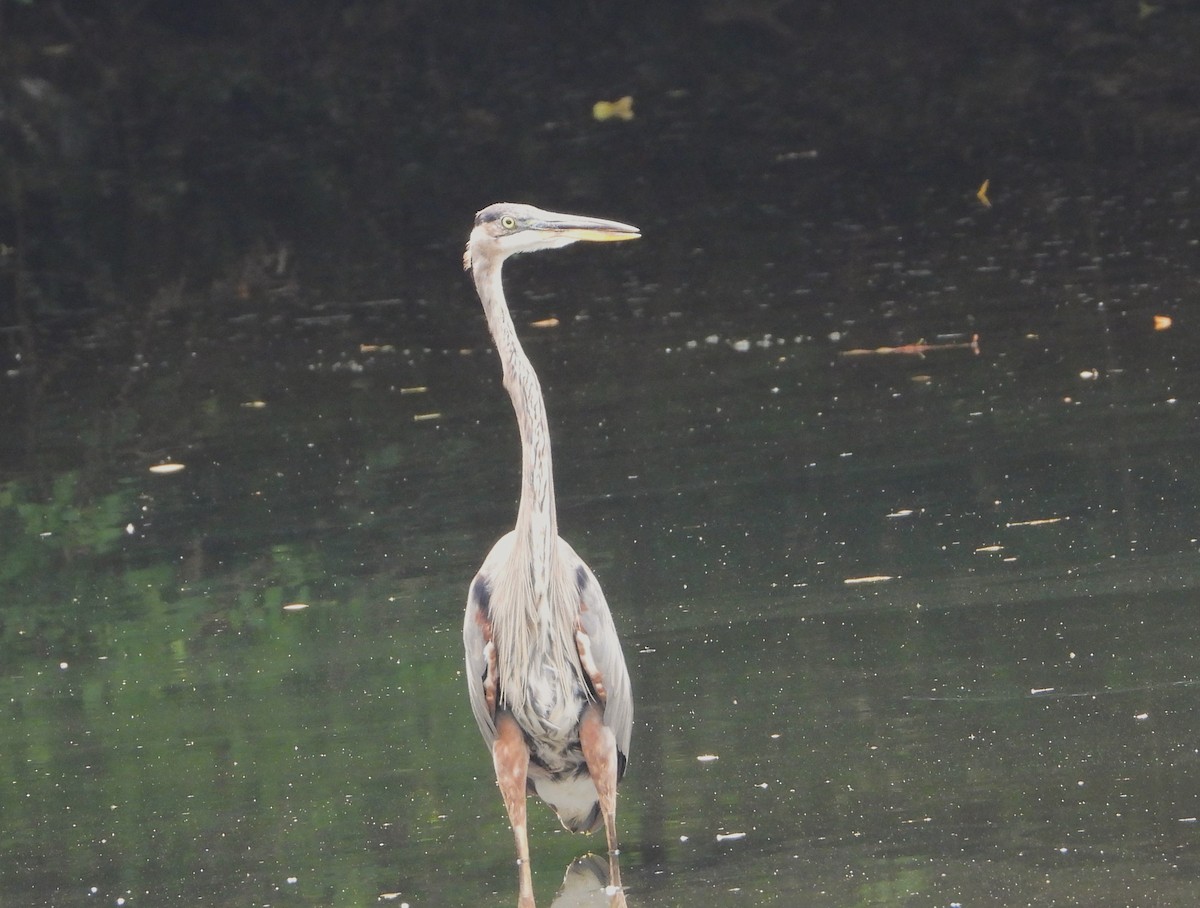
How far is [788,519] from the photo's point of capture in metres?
7.83

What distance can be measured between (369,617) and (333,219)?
9250 millimetres

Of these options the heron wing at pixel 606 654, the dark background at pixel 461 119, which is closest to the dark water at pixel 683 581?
Answer: the heron wing at pixel 606 654

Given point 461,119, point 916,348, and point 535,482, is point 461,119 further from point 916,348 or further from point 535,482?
point 535,482

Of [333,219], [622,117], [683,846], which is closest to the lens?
[683,846]

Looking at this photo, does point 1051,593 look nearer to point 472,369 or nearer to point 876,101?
point 472,369

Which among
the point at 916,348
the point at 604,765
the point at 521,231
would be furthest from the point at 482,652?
the point at 916,348

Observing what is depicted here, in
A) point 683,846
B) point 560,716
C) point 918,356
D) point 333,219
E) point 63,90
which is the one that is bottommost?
point 683,846

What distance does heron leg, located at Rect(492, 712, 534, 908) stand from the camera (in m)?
4.96

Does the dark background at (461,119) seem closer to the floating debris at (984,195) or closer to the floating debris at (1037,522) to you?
the floating debris at (984,195)

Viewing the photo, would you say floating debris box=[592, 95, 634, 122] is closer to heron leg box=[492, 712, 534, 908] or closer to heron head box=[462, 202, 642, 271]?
heron head box=[462, 202, 642, 271]

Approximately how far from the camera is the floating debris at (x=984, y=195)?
547 inches

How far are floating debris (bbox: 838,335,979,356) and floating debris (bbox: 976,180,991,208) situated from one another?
12.1 ft

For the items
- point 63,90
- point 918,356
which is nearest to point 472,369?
point 918,356

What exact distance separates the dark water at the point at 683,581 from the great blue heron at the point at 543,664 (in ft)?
0.80
